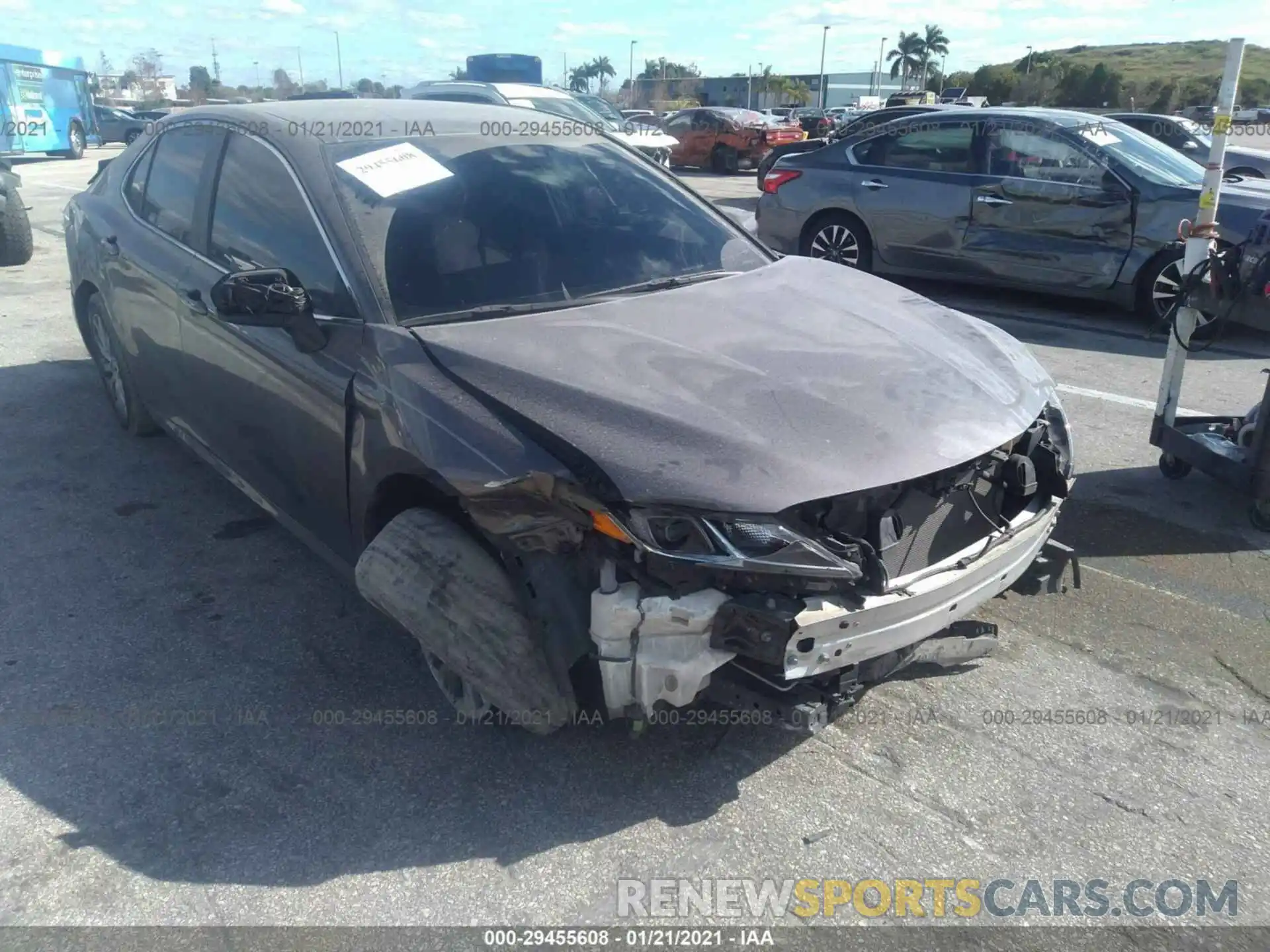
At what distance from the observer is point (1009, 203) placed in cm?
837

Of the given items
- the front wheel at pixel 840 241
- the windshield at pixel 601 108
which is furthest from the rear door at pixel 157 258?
the windshield at pixel 601 108

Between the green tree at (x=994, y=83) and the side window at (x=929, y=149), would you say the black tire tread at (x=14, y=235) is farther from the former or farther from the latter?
the green tree at (x=994, y=83)

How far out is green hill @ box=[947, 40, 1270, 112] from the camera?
5306 cm

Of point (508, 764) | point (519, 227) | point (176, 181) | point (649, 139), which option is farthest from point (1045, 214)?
Answer: point (649, 139)

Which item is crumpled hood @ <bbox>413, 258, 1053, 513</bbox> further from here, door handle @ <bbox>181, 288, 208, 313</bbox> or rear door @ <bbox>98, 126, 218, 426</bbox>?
rear door @ <bbox>98, 126, 218, 426</bbox>

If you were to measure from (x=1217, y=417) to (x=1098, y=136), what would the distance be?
4.16 meters

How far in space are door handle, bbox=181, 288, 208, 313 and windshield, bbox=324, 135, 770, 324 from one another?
862 millimetres

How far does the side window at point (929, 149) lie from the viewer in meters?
8.73

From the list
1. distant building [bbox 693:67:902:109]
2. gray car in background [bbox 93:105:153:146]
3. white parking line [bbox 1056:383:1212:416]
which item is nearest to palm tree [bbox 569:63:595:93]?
distant building [bbox 693:67:902:109]

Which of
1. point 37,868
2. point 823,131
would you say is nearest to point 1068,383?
point 37,868

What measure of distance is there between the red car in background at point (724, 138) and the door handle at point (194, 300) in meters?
19.3

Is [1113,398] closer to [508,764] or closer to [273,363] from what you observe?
[508,764]

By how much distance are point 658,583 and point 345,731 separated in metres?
1.24

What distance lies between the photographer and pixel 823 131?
31.2 m
